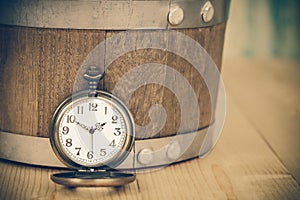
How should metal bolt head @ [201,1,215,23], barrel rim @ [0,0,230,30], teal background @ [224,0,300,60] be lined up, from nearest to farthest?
barrel rim @ [0,0,230,30] < metal bolt head @ [201,1,215,23] < teal background @ [224,0,300,60]

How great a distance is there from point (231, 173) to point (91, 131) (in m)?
0.41

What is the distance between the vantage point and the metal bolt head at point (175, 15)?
5.29 feet

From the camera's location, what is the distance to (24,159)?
1.72 m

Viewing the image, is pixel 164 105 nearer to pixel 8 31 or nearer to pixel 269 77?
pixel 8 31

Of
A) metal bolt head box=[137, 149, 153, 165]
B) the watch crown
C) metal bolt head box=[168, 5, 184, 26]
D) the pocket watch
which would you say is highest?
metal bolt head box=[168, 5, 184, 26]

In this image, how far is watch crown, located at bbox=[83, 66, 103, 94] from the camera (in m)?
1.58

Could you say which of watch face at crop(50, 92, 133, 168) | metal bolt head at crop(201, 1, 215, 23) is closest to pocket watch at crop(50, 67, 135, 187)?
watch face at crop(50, 92, 133, 168)

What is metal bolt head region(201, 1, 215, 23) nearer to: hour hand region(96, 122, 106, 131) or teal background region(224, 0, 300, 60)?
hour hand region(96, 122, 106, 131)

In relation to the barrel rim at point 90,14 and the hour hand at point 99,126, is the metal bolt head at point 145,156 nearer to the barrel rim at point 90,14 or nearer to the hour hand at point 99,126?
the hour hand at point 99,126

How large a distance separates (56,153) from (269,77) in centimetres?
137

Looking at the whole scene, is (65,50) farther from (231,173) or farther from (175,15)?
(231,173)

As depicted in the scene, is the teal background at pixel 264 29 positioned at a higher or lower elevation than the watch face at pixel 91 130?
higher

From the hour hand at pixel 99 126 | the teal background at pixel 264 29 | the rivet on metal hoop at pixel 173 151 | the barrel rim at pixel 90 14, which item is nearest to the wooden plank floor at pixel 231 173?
the rivet on metal hoop at pixel 173 151

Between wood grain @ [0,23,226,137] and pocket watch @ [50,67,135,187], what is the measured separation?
0.14 feet
